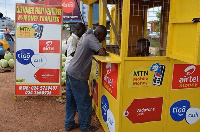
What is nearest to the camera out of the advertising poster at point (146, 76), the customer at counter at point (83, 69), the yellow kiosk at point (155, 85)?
the yellow kiosk at point (155, 85)

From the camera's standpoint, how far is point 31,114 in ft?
16.4

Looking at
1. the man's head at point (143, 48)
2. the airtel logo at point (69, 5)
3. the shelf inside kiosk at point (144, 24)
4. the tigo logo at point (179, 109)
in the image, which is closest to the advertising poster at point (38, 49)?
the shelf inside kiosk at point (144, 24)

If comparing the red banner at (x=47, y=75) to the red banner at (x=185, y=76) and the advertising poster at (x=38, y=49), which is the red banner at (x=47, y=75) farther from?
the red banner at (x=185, y=76)

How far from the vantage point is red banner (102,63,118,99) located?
10.9 feet

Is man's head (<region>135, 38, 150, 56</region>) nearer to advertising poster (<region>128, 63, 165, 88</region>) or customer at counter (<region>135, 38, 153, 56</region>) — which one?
customer at counter (<region>135, 38, 153, 56</region>)

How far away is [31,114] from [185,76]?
11.2ft

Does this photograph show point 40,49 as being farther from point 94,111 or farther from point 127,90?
point 127,90

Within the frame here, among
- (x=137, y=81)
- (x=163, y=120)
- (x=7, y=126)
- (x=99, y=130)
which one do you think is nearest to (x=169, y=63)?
(x=137, y=81)

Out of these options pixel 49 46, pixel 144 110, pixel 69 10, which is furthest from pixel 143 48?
pixel 69 10

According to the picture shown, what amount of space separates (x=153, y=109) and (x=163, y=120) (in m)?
0.28

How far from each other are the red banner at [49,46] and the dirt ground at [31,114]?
4.50 feet

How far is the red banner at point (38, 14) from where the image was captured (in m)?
5.33

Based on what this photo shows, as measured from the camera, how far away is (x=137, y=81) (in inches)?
126

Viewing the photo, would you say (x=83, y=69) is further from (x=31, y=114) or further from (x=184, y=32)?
(x=31, y=114)
